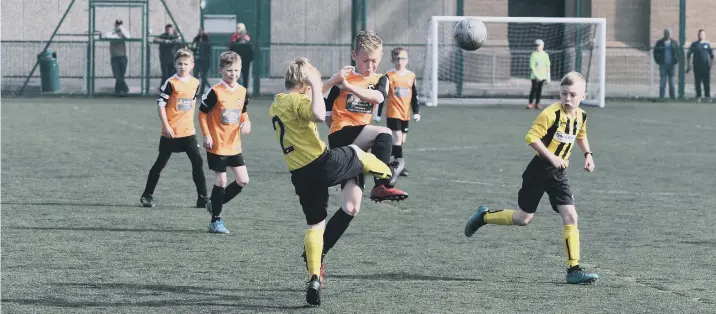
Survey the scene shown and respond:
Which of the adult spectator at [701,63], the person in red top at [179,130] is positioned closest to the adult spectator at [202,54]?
the adult spectator at [701,63]

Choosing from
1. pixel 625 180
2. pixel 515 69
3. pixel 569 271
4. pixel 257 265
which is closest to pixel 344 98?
pixel 257 265

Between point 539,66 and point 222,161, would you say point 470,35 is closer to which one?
point 222,161

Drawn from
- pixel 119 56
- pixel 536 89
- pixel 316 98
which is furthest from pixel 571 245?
pixel 119 56

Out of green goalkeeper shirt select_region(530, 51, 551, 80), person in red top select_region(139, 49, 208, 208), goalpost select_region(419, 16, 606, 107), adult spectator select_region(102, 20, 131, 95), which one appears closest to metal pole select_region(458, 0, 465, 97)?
goalpost select_region(419, 16, 606, 107)

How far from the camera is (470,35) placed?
17906 millimetres

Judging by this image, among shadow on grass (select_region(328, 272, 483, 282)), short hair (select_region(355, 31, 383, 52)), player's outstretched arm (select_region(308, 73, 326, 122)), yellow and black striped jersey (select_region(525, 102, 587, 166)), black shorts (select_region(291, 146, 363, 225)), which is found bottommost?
shadow on grass (select_region(328, 272, 483, 282))

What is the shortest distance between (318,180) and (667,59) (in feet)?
92.1

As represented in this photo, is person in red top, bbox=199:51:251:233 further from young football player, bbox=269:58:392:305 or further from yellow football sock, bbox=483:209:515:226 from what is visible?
young football player, bbox=269:58:392:305

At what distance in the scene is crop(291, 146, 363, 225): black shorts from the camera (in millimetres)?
8219

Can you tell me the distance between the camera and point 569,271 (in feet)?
28.7

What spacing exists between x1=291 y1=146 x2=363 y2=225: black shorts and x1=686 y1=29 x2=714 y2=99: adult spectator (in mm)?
28032

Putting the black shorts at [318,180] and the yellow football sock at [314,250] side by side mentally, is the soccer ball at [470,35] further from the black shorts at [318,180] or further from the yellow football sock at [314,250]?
the yellow football sock at [314,250]

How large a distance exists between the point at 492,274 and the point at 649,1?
33.2 metres

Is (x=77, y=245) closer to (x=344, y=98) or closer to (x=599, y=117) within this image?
(x=344, y=98)
